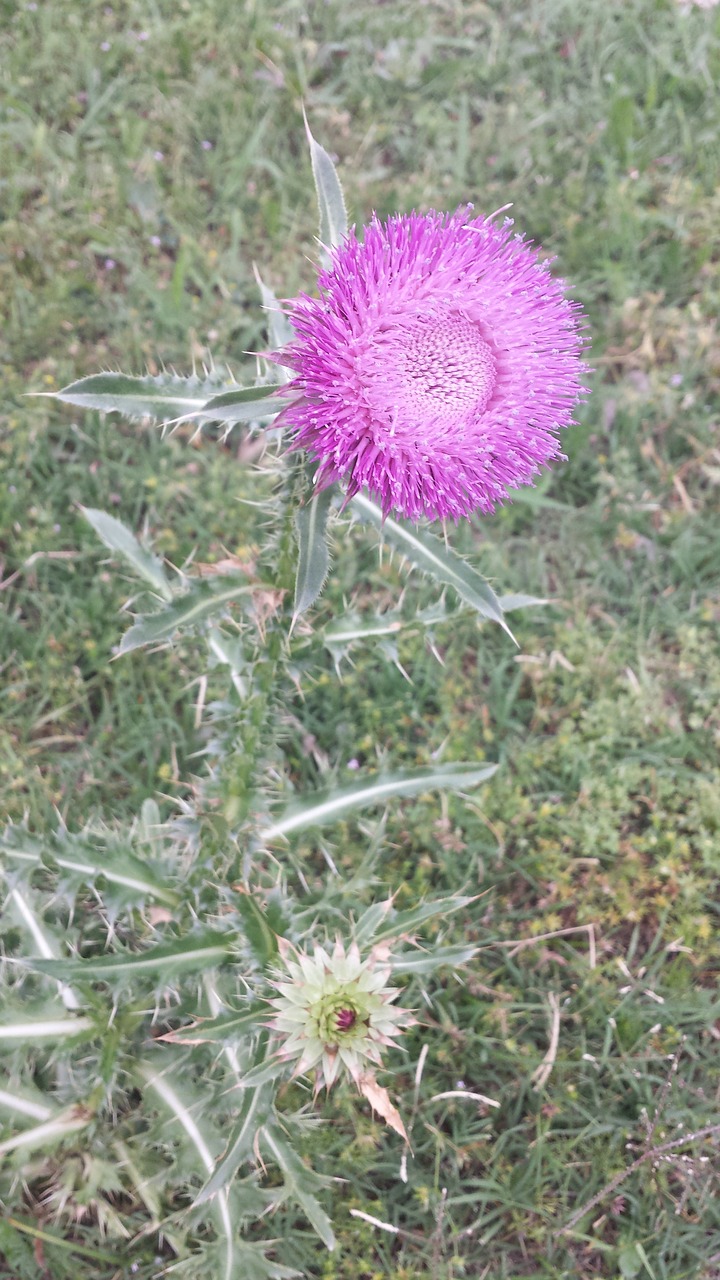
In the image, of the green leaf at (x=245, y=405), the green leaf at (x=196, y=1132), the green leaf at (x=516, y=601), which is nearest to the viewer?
the green leaf at (x=245, y=405)

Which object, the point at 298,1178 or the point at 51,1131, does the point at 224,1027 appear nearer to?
the point at 298,1178

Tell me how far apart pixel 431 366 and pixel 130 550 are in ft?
4.73

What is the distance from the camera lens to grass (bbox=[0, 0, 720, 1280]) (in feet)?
10.7

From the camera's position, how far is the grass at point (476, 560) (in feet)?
→ 10.7

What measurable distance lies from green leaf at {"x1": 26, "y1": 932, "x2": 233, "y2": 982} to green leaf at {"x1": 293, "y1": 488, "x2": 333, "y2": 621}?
3.59ft

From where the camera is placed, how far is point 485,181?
4812 mm

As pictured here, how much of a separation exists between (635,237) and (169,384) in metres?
3.14

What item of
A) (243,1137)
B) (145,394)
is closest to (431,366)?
(145,394)

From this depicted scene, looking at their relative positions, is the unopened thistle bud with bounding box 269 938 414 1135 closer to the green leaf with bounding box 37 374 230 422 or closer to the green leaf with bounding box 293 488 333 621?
the green leaf with bounding box 293 488 333 621

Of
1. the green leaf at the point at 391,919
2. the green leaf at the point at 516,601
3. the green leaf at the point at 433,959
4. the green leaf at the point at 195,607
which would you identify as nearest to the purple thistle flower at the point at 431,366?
the green leaf at the point at 195,607

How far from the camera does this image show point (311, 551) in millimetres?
2311

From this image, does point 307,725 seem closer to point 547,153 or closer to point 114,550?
point 114,550

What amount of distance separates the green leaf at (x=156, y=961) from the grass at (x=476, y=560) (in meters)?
0.57

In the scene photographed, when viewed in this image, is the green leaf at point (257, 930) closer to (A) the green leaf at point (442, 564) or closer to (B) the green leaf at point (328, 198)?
(A) the green leaf at point (442, 564)
